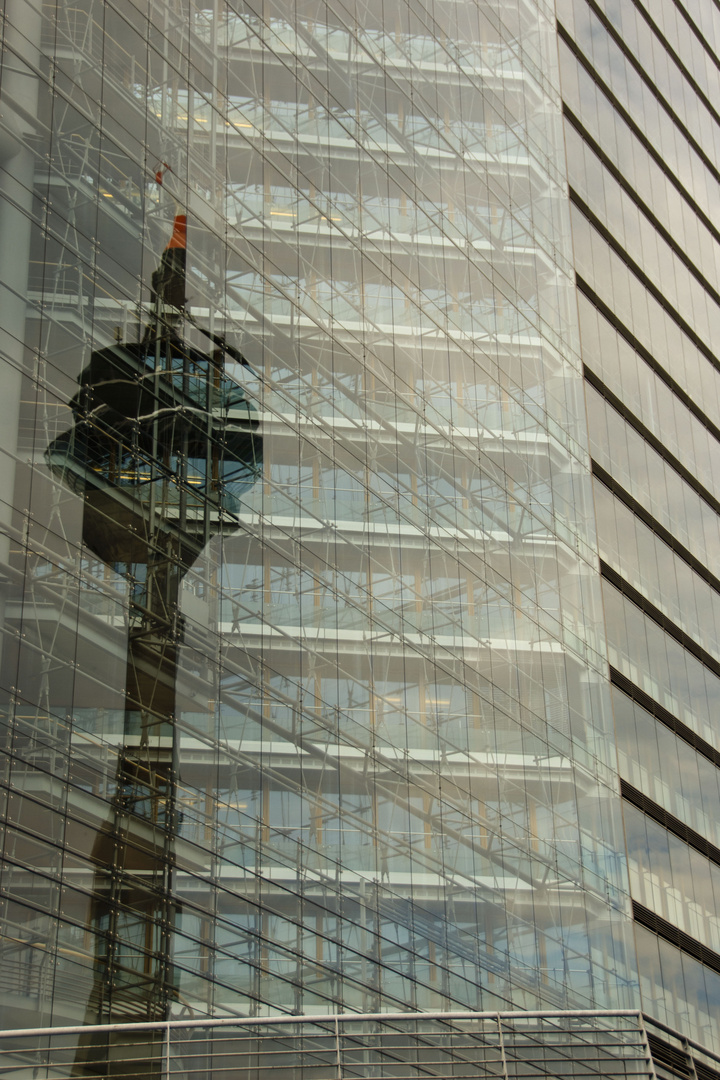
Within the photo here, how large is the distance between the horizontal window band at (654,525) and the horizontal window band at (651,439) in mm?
1693

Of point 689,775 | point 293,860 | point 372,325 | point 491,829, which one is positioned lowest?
point 293,860

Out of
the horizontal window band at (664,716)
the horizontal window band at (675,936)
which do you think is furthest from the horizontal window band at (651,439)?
the horizontal window band at (675,936)

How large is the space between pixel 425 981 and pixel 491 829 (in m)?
2.76

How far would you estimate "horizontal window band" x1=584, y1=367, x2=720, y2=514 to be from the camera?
25812 mm

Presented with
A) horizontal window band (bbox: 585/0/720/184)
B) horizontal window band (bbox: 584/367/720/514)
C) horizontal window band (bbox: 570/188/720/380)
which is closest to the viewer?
horizontal window band (bbox: 584/367/720/514)

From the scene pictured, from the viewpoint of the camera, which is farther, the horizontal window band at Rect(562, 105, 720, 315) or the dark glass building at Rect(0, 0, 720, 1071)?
the horizontal window band at Rect(562, 105, 720, 315)

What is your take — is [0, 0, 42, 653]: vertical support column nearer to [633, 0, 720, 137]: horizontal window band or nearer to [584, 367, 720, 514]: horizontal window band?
[584, 367, 720, 514]: horizontal window band

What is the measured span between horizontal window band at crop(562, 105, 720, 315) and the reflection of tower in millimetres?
13472

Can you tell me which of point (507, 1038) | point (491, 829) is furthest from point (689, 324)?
point (507, 1038)

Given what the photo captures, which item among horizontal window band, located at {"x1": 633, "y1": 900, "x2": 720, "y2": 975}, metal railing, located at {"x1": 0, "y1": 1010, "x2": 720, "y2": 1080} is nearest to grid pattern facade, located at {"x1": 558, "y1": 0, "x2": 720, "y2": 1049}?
horizontal window band, located at {"x1": 633, "y1": 900, "x2": 720, "y2": 975}

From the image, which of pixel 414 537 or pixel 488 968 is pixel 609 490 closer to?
pixel 414 537

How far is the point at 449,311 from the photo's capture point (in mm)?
21812

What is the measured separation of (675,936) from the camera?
23.2 metres

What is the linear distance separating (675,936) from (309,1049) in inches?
428
